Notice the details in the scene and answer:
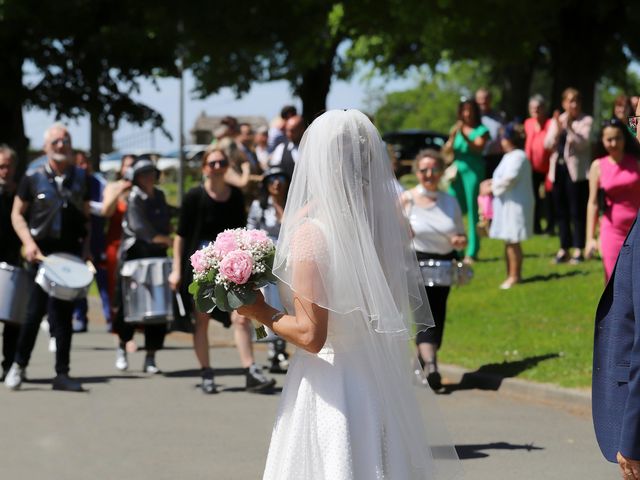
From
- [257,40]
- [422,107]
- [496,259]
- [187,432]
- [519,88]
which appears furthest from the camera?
[422,107]

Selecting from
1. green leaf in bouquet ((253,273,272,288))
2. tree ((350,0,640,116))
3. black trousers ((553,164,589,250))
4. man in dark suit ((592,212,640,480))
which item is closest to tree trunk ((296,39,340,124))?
tree ((350,0,640,116))

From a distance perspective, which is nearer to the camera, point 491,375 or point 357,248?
point 357,248

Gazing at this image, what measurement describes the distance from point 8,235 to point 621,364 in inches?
320

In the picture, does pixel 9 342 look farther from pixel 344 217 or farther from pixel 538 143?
pixel 538 143

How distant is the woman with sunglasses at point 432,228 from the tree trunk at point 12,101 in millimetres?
19384

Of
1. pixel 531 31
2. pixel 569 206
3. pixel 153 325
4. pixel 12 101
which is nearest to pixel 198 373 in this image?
pixel 153 325

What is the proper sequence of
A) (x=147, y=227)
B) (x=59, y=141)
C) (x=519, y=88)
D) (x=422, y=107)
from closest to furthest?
(x=59, y=141) < (x=147, y=227) < (x=519, y=88) < (x=422, y=107)

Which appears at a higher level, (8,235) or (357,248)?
(357,248)

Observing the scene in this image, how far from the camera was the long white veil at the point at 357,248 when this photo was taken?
510cm

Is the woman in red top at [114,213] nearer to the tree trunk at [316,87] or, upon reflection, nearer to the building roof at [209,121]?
the tree trunk at [316,87]

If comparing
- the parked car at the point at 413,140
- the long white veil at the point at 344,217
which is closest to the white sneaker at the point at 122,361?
the long white veil at the point at 344,217

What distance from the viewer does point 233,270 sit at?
542cm

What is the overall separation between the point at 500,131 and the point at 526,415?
957 centimetres

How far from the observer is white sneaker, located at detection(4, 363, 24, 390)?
1110cm
